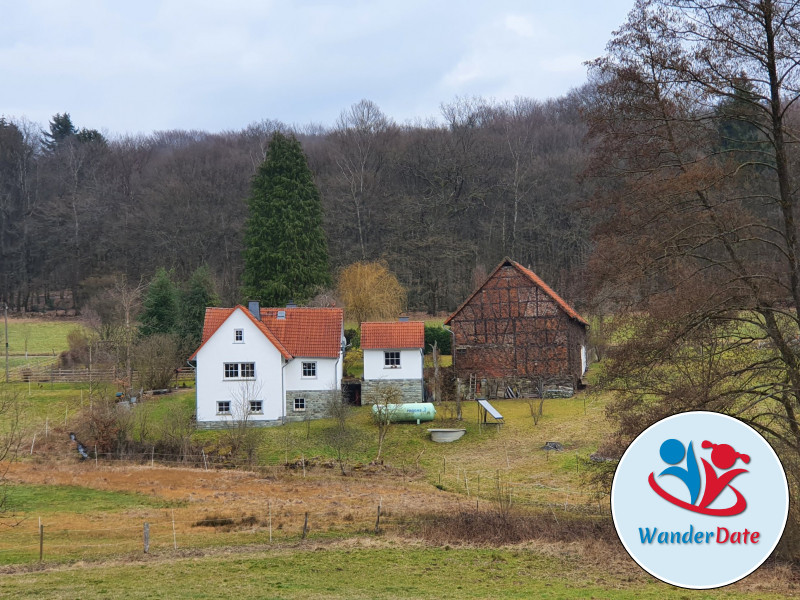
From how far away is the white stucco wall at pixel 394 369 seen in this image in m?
36.2

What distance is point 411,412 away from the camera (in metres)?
33.0

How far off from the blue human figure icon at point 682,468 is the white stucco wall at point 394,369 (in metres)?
28.4

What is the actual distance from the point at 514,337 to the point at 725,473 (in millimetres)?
31713

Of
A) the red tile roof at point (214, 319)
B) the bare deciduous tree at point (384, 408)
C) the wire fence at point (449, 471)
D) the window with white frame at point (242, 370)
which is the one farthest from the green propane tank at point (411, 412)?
the red tile roof at point (214, 319)

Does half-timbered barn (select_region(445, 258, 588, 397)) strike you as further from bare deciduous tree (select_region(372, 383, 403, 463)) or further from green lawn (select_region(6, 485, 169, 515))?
green lawn (select_region(6, 485, 169, 515))

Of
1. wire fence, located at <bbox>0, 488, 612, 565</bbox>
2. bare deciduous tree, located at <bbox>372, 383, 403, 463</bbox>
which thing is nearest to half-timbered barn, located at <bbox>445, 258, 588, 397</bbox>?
bare deciduous tree, located at <bbox>372, 383, 403, 463</bbox>

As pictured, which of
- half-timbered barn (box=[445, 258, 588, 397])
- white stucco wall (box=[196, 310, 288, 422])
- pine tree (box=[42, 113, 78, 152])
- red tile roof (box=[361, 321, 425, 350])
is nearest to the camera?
white stucco wall (box=[196, 310, 288, 422])

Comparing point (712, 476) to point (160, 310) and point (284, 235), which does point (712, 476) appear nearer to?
point (160, 310)

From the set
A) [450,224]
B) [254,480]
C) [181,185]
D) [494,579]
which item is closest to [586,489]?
[494,579]

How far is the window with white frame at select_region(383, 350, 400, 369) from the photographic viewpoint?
3631 cm

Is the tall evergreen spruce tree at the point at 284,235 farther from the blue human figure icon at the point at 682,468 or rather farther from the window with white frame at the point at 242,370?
the blue human figure icon at the point at 682,468

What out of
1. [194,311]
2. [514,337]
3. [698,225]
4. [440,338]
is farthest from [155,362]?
[698,225]

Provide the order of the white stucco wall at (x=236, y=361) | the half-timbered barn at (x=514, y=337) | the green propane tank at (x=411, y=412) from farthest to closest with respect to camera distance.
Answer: the half-timbered barn at (x=514, y=337) < the white stucco wall at (x=236, y=361) < the green propane tank at (x=411, y=412)

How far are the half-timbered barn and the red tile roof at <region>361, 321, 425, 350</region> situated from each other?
3.30 meters
